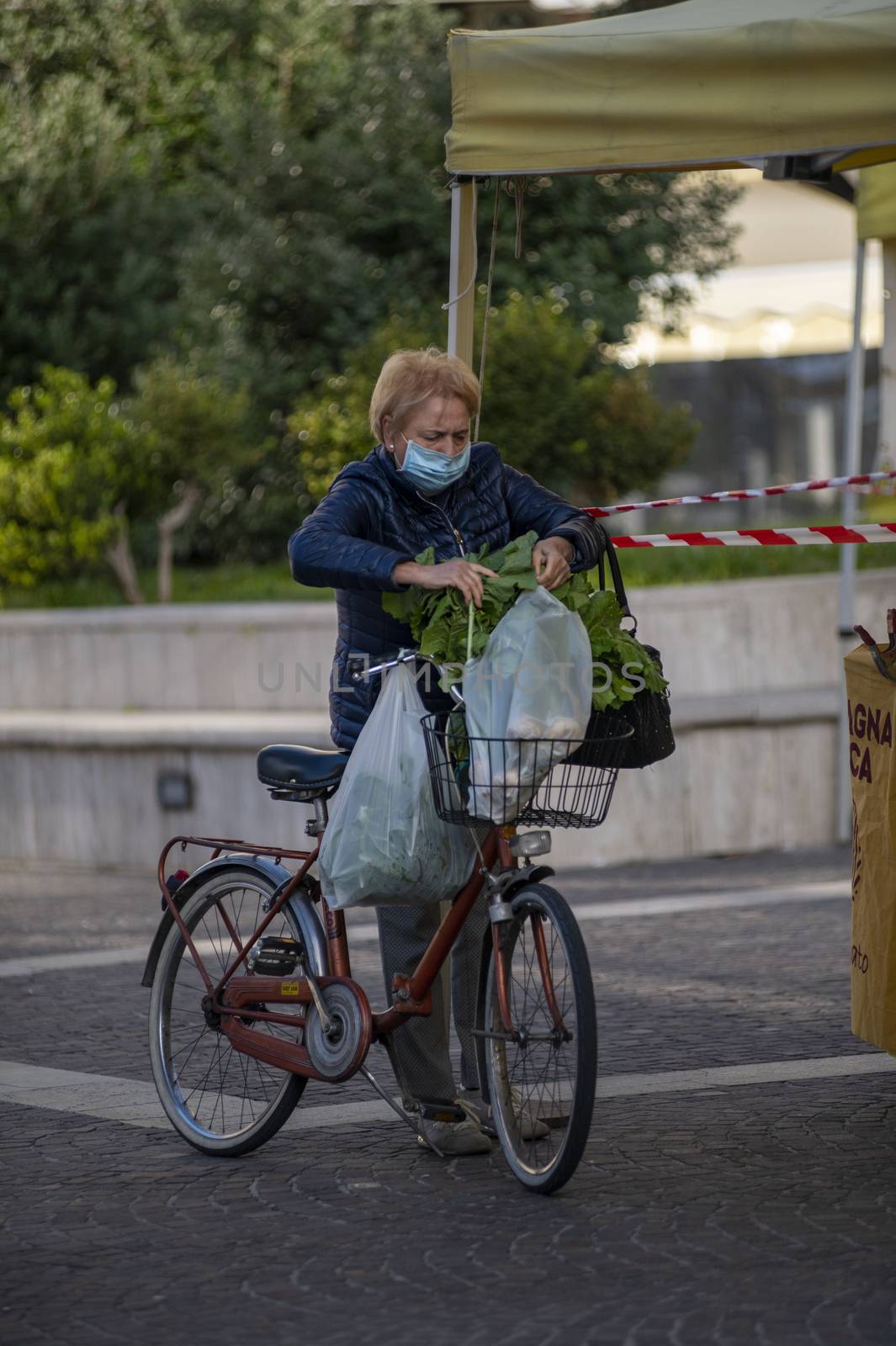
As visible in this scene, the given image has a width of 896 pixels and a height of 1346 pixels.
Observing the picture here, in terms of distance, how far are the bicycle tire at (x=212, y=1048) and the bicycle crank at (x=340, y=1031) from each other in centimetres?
14

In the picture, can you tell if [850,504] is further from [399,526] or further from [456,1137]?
[456,1137]

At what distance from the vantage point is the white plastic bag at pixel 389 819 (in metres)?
4.34

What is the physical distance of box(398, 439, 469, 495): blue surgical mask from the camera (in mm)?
4527

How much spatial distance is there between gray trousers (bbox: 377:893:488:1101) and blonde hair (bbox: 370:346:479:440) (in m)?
1.15

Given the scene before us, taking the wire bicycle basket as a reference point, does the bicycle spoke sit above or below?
below

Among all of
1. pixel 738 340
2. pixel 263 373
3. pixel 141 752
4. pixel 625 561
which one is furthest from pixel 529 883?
pixel 738 340

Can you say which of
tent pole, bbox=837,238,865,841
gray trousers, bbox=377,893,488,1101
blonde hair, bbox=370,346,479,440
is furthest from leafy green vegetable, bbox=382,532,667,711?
tent pole, bbox=837,238,865,841

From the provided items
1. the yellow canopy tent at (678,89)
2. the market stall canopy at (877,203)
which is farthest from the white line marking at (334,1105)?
the market stall canopy at (877,203)

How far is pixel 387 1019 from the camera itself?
14.8 ft

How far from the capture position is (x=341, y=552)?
14.4 ft

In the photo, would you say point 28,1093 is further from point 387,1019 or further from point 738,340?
point 738,340

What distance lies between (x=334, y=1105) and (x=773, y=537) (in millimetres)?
2485

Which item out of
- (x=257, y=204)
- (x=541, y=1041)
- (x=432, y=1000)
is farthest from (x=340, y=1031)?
(x=257, y=204)

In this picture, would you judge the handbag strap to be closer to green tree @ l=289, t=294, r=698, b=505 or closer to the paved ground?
the paved ground
